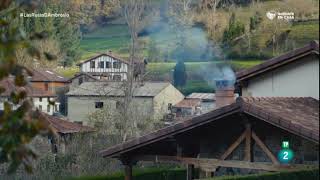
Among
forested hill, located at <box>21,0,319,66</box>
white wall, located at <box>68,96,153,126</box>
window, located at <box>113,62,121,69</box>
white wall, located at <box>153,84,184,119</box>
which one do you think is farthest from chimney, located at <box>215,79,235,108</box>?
window, located at <box>113,62,121,69</box>

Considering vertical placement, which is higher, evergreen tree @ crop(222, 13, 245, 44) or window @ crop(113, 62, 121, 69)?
evergreen tree @ crop(222, 13, 245, 44)

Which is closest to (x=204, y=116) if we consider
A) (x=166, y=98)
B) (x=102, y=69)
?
(x=166, y=98)

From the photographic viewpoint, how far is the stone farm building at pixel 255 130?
36.1 feet

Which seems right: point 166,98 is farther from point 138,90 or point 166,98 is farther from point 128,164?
point 128,164

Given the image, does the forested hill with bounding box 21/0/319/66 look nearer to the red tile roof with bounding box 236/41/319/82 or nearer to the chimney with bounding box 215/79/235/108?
the chimney with bounding box 215/79/235/108

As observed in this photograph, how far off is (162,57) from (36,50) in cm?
4939

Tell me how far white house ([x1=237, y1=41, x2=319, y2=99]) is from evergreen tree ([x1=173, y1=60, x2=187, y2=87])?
35.5 m

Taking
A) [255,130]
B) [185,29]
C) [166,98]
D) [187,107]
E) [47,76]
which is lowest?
[187,107]

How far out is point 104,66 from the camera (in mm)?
64875

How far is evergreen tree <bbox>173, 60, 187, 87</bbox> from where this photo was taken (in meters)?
50.6

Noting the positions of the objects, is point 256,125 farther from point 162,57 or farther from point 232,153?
Answer: point 162,57

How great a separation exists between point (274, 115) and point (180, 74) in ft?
142

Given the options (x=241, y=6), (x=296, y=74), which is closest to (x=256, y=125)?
(x=296, y=74)

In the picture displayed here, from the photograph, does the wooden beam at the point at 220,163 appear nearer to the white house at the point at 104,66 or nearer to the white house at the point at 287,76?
the white house at the point at 287,76
